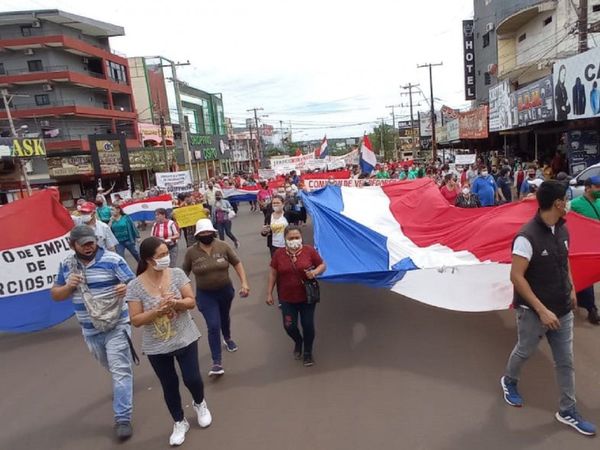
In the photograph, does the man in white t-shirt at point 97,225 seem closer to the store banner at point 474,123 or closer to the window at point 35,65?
the store banner at point 474,123

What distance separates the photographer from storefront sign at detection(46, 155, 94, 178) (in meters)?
35.5

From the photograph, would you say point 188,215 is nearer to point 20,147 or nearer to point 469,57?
point 20,147

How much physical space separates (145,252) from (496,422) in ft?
9.45

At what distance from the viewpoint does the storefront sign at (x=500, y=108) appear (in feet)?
67.9

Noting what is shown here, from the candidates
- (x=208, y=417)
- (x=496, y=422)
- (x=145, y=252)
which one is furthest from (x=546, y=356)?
(x=145, y=252)

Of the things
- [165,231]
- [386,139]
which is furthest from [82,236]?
[386,139]

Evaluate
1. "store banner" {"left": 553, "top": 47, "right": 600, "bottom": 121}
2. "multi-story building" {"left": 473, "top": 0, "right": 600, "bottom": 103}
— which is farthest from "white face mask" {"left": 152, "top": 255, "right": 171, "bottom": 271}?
"multi-story building" {"left": 473, "top": 0, "right": 600, "bottom": 103}

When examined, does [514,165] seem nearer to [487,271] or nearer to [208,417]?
[487,271]

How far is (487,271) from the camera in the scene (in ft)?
14.4

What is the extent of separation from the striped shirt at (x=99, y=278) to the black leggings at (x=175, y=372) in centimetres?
68

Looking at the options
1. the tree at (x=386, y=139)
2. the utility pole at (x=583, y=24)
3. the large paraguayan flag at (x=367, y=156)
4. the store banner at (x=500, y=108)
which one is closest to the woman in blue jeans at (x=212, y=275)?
the large paraguayan flag at (x=367, y=156)

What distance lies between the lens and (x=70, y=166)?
36.0m

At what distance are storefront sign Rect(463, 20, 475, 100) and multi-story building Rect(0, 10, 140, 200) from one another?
29.1m

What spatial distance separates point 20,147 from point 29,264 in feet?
73.8
